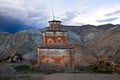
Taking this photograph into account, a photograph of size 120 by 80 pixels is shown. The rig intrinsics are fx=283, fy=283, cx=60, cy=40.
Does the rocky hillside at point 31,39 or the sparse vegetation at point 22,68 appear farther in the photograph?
the rocky hillside at point 31,39

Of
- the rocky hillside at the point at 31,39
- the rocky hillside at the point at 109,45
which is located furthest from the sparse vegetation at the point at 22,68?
the rocky hillside at the point at 31,39

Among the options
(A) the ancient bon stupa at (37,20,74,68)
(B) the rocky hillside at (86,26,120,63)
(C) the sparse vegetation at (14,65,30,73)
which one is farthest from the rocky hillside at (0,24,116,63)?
(C) the sparse vegetation at (14,65,30,73)

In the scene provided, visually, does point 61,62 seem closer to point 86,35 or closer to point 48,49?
point 48,49

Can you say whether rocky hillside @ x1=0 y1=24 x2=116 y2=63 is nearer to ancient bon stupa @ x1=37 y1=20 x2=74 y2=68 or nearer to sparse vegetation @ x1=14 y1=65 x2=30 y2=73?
ancient bon stupa @ x1=37 y1=20 x2=74 y2=68

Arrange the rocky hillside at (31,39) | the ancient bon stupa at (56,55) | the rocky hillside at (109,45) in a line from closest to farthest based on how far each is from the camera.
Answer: the ancient bon stupa at (56,55) < the rocky hillside at (109,45) < the rocky hillside at (31,39)

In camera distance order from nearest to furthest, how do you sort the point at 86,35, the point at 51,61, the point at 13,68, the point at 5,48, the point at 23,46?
the point at 13,68 → the point at 51,61 → the point at 23,46 → the point at 5,48 → the point at 86,35

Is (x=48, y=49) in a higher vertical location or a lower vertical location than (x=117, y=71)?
higher

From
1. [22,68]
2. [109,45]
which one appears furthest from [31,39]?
[22,68]

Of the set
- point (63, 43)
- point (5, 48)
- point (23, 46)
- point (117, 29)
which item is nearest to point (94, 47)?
point (117, 29)

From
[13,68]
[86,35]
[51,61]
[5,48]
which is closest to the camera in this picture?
[13,68]

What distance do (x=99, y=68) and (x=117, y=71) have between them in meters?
3.47

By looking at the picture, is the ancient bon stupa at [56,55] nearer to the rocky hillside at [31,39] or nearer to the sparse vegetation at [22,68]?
the sparse vegetation at [22,68]

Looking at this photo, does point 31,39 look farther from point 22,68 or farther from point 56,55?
point 22,68

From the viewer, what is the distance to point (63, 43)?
1837 inches
